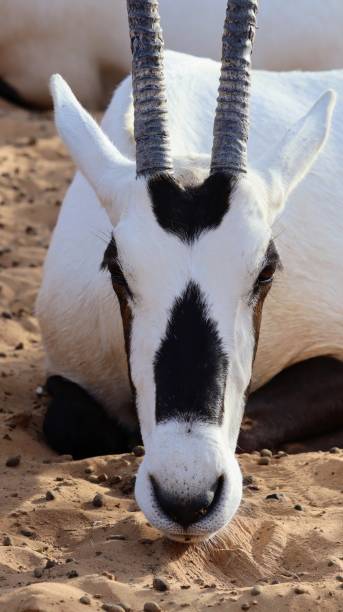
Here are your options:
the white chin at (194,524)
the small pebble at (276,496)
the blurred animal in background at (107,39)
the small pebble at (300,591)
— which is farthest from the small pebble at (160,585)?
the blurred animal in background at (107,39)

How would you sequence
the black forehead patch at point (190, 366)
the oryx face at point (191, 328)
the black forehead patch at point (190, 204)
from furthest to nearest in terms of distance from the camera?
the black forehead patch at point (190, 204), the black forehead patch at point (190, 366), the oryx face at point (191, 328)

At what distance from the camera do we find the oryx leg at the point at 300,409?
5543 mm

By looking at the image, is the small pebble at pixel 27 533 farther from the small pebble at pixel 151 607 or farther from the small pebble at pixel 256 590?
the small pebble at pixel 256 590

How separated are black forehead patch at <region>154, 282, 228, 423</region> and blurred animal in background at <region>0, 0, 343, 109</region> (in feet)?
20.6

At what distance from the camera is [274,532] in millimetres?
4367

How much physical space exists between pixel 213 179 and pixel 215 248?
12.5 inches

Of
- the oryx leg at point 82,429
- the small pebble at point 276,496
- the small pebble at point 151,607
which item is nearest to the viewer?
the small pebble at point 151,607

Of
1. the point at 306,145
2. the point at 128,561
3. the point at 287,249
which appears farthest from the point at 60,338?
the point at 128,561

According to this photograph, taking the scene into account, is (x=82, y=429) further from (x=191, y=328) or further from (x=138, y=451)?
(x=191, y=328)

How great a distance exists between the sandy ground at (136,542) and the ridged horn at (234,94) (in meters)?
1.15

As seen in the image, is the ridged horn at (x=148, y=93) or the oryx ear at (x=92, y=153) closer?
the ridged horn at (x=148, y=93)

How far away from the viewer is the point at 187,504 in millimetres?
3789

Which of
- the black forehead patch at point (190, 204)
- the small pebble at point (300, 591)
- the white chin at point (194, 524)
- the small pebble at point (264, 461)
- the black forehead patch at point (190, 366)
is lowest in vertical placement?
the small pebble at point (264, 461)

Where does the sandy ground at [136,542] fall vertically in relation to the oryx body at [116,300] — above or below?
below
